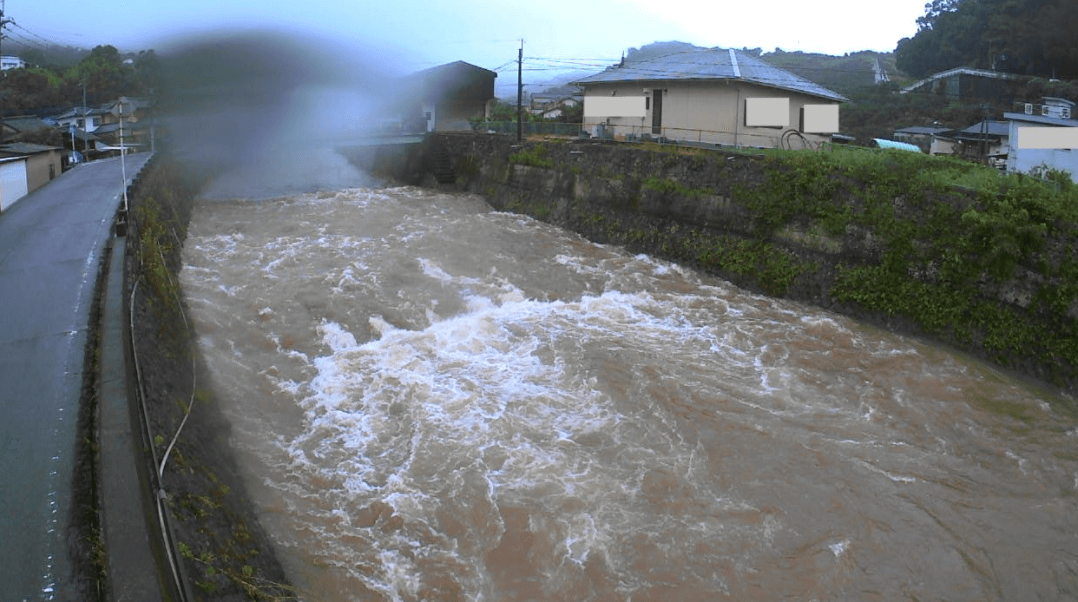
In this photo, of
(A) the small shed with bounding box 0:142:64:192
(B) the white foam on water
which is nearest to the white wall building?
(B) the white foam on water

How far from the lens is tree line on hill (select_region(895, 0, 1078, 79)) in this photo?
3647 cm

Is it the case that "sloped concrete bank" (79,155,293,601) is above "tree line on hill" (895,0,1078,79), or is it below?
below

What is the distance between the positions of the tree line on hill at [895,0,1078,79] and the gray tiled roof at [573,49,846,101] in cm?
2053

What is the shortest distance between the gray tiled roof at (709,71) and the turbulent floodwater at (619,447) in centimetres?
1045

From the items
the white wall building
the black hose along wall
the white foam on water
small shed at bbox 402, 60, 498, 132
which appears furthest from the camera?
small shed at bbox 402, 60, 498, 132

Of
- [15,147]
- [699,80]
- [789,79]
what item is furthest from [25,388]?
[789,79]

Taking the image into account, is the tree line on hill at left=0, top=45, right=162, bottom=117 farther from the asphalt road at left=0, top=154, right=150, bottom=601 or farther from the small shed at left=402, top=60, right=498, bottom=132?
the asphalt road at left=0, top=154, right=150, bottom=601

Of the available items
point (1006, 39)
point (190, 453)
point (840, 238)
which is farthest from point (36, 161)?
point (1006, 39)

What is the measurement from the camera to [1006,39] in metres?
39.5

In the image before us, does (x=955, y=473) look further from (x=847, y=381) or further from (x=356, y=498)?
(x=356, y=498)

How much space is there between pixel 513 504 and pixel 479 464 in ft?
2.90

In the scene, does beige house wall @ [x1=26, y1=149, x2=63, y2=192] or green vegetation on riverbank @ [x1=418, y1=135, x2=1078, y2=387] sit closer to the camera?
green vegetation on riverbank @ [x1=418, y1=135, x2=1078, y2=387]

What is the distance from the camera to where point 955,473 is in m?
8.82

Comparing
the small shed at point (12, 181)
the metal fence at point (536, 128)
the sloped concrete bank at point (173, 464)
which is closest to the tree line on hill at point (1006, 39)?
the metal fence at point (536, 128)
